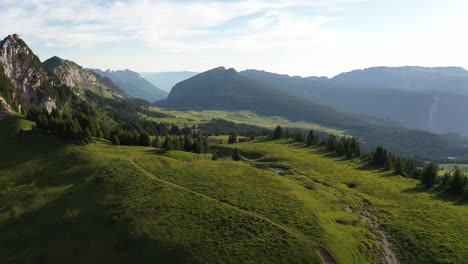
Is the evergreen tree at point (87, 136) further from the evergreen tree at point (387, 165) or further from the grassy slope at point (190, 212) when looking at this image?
the evergreen tree at point (387, 165)

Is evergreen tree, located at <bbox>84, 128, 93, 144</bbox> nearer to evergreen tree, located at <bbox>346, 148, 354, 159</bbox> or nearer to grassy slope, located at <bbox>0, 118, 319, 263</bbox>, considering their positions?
grassy slope, located at <bbox>0, 118, 319, 263</bbox>

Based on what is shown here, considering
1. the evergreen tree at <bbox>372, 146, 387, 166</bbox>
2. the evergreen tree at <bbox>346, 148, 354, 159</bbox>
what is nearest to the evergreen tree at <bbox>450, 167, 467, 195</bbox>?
the evergreen tree at <bbox>372, 146, 387, 166</bbox>

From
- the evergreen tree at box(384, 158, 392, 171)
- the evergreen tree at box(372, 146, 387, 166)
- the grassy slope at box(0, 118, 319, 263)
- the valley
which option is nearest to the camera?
the grassy slope at box(0, 118, 319, 263)

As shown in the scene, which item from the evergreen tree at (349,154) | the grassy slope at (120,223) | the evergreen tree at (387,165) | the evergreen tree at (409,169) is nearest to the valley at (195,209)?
the grassy slope at (120,223)

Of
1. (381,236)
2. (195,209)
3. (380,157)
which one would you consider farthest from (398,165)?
(195,209)

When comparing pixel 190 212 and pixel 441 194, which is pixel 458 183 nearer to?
pixel 441 194

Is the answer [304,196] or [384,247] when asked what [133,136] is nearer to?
[304,196]

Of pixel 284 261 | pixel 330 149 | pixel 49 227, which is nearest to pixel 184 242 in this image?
pixel 284 261
